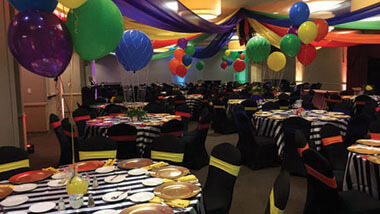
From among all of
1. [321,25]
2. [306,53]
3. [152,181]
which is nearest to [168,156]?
[152,181]

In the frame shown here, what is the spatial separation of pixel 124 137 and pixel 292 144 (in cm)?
254

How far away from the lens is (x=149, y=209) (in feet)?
6.06

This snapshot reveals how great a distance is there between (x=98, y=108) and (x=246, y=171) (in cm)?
456

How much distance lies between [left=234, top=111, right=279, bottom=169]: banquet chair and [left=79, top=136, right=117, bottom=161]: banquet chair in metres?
2.50

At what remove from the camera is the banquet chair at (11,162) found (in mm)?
2842

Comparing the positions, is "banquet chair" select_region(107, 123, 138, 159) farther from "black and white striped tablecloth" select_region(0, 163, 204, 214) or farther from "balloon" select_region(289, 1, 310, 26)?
"balloon" select_region(289, 1, 310, 26)

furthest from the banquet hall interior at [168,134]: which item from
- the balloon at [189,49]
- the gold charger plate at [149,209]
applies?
the balloon at [189,49]

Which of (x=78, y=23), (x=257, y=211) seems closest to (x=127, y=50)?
(x=78, y=23)

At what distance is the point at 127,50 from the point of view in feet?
16.4

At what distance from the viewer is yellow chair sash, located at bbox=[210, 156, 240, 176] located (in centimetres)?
263

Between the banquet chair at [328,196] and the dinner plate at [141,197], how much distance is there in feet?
4.46

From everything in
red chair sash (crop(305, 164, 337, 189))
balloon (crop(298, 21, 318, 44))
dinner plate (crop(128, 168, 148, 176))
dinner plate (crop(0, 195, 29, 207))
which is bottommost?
red chair sash (crop(305, 164, 337, 189))

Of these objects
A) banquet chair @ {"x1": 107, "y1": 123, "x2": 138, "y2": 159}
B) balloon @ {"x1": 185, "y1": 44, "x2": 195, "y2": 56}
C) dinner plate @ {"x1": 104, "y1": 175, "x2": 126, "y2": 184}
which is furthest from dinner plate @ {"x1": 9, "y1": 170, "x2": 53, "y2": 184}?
balloon @ {"x1": 185, "y1": 44, "x2": 195, "y2": 56}

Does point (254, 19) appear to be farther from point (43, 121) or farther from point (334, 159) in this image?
point (43, 121)
